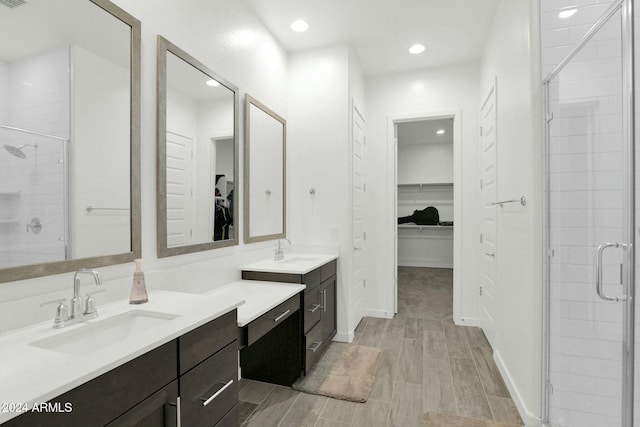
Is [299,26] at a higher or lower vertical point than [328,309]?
higher

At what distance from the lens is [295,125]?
128 inches

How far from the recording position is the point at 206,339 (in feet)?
4.01

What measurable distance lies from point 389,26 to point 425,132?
3.35 m

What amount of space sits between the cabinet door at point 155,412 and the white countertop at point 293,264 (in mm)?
1248

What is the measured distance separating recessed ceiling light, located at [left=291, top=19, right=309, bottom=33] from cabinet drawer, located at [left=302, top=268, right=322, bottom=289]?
215 cm

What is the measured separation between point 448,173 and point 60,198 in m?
6.66

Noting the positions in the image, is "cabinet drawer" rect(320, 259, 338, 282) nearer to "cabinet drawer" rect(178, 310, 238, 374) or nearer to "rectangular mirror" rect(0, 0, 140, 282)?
"cabinet drawer" rect(178, 310, 238, 374)

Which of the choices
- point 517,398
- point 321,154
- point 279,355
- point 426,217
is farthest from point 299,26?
point 426,217

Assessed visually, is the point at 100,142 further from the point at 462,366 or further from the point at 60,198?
the point at 462,366

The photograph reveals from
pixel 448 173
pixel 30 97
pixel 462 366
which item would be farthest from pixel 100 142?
pixel 448 173

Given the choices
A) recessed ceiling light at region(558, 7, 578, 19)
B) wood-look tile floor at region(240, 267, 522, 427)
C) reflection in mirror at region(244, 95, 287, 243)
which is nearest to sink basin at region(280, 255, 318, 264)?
reflection in mirror at region(244, 95, 287, 243)

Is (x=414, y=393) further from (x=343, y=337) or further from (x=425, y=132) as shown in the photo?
(x=425, y=132)

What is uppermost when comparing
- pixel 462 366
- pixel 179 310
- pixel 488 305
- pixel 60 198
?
pixel 60 198

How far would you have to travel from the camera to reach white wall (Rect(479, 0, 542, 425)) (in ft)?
5.83
